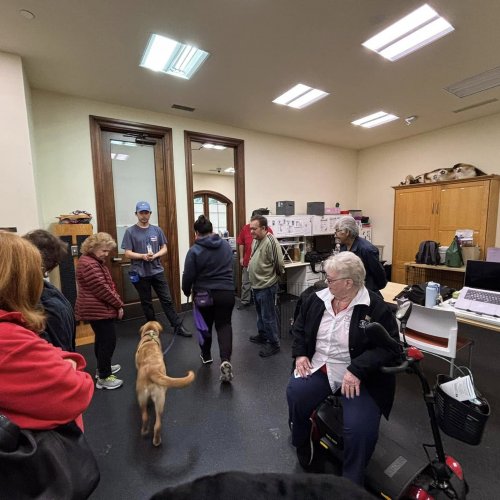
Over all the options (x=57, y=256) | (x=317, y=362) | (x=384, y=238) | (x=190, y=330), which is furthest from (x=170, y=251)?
(x=384, y=238)

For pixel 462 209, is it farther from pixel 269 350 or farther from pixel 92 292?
pixel 92 292

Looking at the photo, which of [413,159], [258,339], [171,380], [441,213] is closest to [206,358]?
[258,339]

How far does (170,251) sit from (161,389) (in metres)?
2.81

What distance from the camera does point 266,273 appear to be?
3020mm

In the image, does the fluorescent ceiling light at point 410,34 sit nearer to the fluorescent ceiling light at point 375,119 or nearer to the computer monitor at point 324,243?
the fluorescent ceiling light at point 375,119

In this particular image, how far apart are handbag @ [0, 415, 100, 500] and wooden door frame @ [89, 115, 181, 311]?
3421mm

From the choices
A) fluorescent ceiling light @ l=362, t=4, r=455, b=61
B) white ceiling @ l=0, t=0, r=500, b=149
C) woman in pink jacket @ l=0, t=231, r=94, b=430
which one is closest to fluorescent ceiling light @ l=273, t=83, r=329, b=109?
white ceiling @ l=0, t=0, r=500, b=149

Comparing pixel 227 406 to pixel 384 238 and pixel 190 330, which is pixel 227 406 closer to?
pixel 190 330

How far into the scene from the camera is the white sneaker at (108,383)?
8.07ft

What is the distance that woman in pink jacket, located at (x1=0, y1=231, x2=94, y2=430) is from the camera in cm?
77

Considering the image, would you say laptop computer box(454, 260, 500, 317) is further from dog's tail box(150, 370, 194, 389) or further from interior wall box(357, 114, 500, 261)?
interior wall box(357, 114, 500, 261)

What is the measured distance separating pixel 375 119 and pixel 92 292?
4940mm

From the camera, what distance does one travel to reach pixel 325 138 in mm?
5727

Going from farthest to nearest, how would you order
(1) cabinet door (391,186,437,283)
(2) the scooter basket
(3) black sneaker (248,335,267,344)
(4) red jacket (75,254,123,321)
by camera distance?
(1) cabinet door (391,186,437,283) → (3) black sneaker (248,335,267,344) → (4) red jacket (75,254,123,321) → (2) the scooter basket
